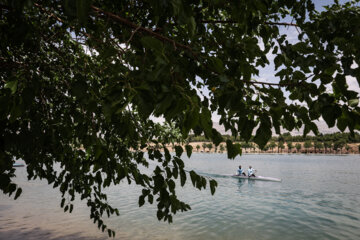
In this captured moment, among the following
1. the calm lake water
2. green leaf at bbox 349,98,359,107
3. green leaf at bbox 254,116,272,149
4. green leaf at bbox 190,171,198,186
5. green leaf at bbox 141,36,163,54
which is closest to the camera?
green leaf at bbox 141,36,163,54

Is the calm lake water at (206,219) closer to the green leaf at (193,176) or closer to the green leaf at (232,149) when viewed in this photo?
the green leaf at (193,176)

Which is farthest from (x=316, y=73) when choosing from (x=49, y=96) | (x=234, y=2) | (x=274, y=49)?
(x=49, y=96)

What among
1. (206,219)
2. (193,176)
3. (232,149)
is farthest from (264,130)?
(206,219)

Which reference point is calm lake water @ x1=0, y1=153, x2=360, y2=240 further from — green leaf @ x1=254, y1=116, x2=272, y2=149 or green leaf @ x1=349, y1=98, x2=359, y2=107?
green leaf @ x1=349, y1=98, x2=359, y2=107

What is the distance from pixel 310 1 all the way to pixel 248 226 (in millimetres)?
14732

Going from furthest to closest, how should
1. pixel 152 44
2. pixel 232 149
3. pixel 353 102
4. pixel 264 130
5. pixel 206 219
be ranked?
pixel 206 219 < pixel 232 149 < pixel 264 130 < pixel 353 102 < pixel 152 44

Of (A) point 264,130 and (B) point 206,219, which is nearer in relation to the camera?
(A) point 264,130

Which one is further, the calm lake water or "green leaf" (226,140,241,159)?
the calm lake water

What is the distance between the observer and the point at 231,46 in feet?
8.50

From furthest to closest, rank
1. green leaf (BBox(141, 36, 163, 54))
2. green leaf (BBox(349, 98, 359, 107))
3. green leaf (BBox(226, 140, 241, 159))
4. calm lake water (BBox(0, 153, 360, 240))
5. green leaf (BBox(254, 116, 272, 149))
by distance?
calm lake water (BBox(0, 153, 360, 240)) → green leaf (BBox(226, 140, 241, 159)) → green leaf (BBox(254, 116, 272, 149)) → green leaf (BBox(349, 98, 359, 107)) → green leaf (BBox(141, 36, 163, 54))

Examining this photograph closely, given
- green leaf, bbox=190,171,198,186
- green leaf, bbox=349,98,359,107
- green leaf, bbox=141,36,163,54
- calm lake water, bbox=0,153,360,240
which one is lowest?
calm lake water, bbox=0,153,360,240

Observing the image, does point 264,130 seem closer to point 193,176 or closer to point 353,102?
point 353,102

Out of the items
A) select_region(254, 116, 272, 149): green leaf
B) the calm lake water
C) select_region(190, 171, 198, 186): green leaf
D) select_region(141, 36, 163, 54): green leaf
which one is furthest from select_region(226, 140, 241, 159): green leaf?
the calm lake water

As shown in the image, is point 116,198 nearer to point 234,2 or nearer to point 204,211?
point 204,211
